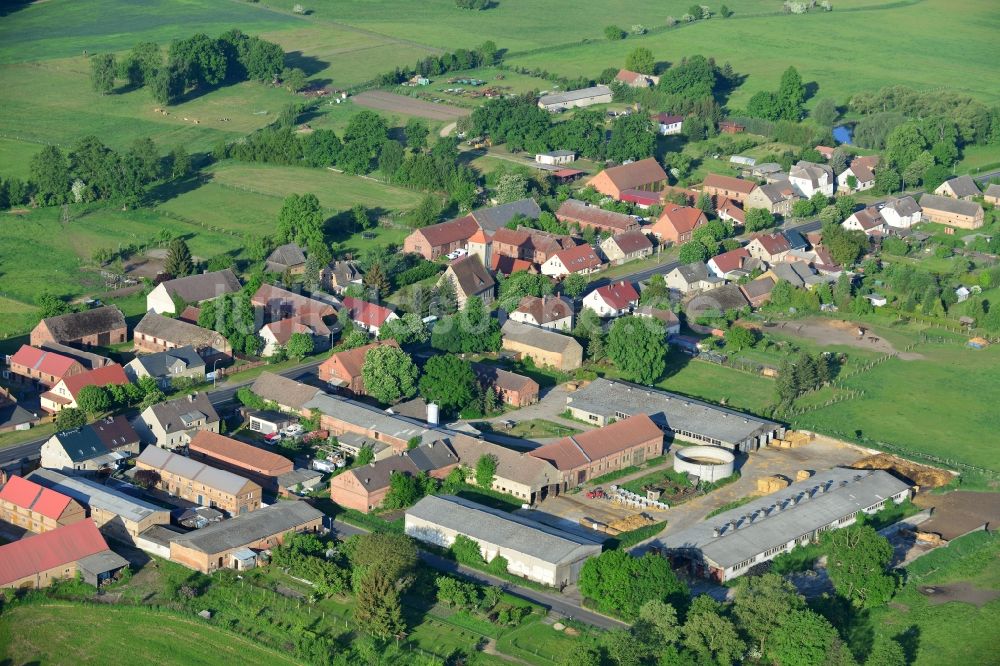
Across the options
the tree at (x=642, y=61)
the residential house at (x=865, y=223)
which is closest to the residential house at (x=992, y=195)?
the residential house at (x=865, y=223)

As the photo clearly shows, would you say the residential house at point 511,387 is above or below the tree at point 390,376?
below

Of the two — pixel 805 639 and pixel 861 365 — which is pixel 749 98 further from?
pixel 805 639

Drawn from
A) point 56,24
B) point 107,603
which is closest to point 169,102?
point 56,24

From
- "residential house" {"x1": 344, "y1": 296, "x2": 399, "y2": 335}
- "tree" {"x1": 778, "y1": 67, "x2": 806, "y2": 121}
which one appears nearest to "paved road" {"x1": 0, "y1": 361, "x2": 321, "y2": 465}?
"residential house" {"x1": 344, "y1": 296, "x2": 399, "y2": 335}

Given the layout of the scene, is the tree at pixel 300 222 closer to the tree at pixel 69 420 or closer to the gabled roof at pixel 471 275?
the gabled roof at pixel 471 275

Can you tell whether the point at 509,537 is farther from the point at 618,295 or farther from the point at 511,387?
the point at 618,295

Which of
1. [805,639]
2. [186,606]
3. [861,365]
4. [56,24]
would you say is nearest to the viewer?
[805,639]

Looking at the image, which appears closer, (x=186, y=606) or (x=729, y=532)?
(x=186, y=606)
